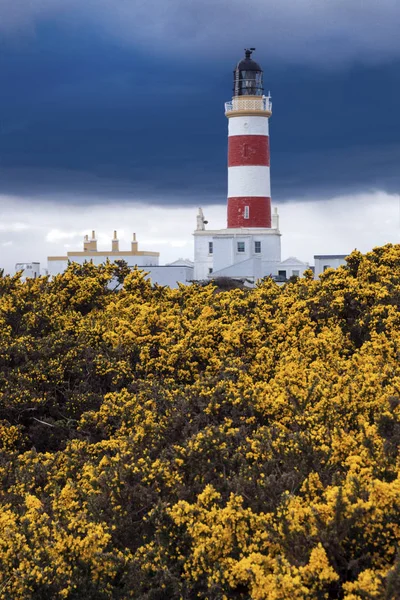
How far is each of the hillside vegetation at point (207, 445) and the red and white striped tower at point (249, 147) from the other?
38.7 meters

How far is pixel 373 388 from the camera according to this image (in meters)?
8.33

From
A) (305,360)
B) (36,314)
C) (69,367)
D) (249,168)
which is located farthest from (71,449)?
(249,168)

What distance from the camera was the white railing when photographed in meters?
52.4

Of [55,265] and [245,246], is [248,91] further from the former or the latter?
[55,265]

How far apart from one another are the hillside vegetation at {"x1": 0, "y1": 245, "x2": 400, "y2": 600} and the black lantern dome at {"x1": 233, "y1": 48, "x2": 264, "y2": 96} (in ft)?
137

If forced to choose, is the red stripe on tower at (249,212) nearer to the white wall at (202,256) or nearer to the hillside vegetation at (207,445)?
the white wall at (202,256)

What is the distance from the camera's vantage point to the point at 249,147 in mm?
51938

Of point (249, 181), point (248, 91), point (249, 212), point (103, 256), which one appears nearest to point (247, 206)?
point (249, 212)

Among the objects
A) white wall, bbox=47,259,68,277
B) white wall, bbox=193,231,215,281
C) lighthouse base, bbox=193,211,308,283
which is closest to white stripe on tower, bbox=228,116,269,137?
lighthouse base, bbox=193,211,308,283

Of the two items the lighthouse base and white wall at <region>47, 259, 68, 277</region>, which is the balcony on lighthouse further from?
white wall at <region>47, 259, 68, 277</region>

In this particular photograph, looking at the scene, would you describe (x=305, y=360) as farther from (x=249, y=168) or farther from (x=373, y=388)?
(x=249, y=168)

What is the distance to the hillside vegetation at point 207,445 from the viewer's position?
242 inches

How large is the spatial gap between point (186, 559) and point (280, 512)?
920 mm

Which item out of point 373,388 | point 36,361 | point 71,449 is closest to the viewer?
point 373,388
